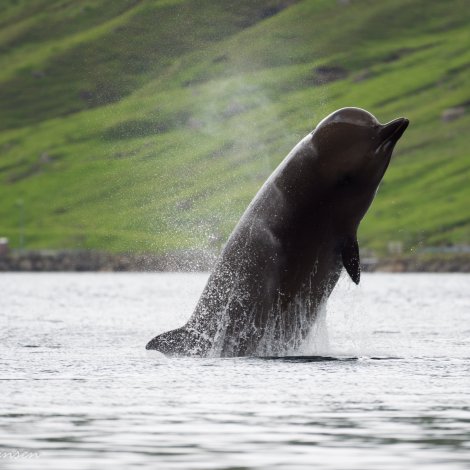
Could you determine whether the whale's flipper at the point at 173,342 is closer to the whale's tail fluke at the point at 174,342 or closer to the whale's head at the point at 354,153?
the whale's tail fluke at the point at 174,342

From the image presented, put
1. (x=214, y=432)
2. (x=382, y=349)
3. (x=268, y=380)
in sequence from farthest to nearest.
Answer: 1. (x=382, y=349)
2. (x=268, y=380)
3. (x=214, y=432)

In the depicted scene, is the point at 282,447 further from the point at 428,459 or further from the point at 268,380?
the point at 268,380

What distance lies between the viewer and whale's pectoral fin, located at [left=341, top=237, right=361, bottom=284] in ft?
105

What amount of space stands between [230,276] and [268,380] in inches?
150

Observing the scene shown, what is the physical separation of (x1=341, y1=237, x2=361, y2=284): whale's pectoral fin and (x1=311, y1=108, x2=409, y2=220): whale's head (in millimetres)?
715

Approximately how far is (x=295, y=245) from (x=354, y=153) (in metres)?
2.72

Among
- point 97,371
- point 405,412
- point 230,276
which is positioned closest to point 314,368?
point 230,276

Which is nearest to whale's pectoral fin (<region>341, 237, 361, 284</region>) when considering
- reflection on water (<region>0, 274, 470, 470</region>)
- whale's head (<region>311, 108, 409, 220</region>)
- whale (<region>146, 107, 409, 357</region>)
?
whale (<region>146, 107, 409, 357</region>)

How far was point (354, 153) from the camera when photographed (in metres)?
31.6

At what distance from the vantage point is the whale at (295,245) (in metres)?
31.8

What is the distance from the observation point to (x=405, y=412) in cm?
2667

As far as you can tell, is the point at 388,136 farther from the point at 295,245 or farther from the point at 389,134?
the point at 295,245

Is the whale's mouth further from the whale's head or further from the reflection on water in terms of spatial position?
the reflection on water

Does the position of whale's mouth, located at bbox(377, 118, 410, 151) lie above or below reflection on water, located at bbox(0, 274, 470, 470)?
above
